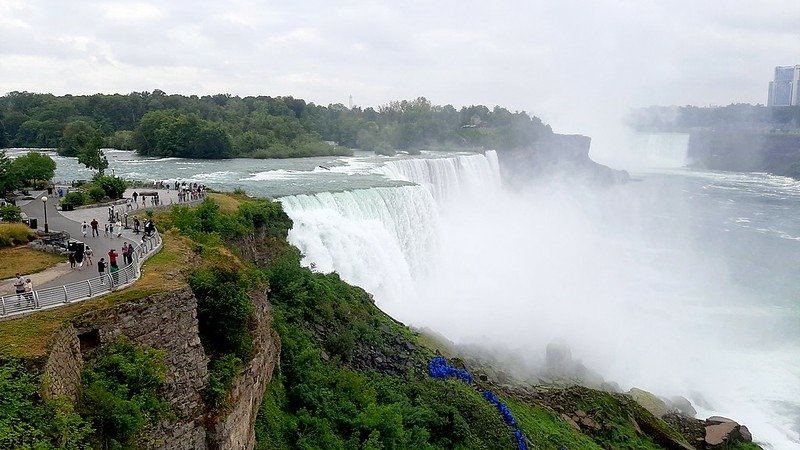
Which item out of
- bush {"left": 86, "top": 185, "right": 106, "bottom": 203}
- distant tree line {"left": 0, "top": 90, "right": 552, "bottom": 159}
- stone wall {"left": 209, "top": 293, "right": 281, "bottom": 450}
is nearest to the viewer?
stone wall {"left": 209, "top": 293, "right": 281, "bottom": 450}

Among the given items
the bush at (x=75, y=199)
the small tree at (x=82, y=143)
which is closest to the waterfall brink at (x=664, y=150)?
the small tree at (x=82, y=143)

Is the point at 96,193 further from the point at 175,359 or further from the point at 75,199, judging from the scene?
the point at 175,359

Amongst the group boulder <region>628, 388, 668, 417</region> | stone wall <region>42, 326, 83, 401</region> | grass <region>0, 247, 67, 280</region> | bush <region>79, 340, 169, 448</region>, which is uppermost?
grass <region>0, 247, 67, 280</region>

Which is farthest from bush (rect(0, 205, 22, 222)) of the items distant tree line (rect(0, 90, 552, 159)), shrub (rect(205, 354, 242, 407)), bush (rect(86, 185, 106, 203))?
distant tree line (rect(0, 90, 552, 159))

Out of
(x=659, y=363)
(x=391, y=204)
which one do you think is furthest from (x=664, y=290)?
(x=391, y=204)

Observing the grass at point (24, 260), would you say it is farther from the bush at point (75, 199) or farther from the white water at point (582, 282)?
the white water at point (582, 282)

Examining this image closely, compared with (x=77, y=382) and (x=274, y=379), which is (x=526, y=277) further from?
(x=77, y=382)

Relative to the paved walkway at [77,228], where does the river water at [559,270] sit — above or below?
below

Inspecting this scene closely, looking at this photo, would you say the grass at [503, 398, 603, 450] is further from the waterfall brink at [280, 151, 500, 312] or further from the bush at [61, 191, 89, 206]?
the bush at [61, 191, 89, 206]
